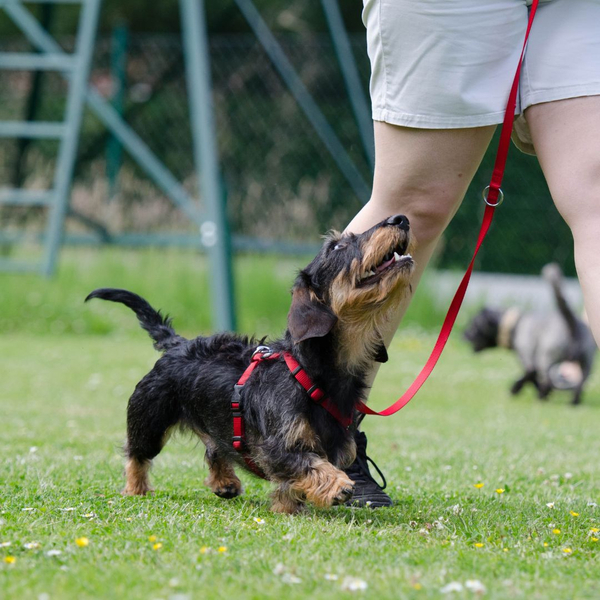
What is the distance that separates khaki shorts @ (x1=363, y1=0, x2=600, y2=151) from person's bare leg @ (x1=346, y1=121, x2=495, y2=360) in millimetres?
68

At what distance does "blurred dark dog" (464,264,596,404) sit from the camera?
8023 millimetres

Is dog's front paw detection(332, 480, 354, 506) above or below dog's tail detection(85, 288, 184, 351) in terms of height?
below

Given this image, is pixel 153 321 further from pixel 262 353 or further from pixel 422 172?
pixel 422 172

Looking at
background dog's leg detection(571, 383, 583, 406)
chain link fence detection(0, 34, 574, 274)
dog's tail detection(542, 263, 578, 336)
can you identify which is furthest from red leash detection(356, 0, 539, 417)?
chain link fence detection(0, 34, 574, 274)

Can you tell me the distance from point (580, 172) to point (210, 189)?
727 centimetres

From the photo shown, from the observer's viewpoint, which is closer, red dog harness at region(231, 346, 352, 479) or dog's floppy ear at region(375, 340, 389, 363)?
red dog harness at region(231, 346, 352, 479)

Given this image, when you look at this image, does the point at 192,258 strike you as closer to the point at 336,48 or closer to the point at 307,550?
the point at 336,48

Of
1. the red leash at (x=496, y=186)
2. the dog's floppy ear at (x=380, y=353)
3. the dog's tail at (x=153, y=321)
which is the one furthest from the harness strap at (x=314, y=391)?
the dog's tail at (x=153, y=321)

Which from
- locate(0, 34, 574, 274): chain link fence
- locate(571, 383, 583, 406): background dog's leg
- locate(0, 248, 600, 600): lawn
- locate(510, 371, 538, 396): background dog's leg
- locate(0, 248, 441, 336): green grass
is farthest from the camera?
locate(0, 34, 574, 274): chain link fence

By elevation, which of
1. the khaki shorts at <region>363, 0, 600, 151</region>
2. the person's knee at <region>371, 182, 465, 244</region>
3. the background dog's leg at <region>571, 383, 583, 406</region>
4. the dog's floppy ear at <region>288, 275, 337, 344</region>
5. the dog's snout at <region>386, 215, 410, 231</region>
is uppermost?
the khaki shorts at <region>363, 0, 600, 151</region>

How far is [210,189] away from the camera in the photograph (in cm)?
1025

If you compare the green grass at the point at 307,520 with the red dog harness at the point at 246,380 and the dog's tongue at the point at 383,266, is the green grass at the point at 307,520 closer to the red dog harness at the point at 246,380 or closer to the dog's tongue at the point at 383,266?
the red dog harness at the point at 246,380

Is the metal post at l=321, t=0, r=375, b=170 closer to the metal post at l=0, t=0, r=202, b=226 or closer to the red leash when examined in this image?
the metal post at l=0, t=0, r=202, b=226

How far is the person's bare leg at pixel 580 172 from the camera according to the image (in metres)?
3.23
